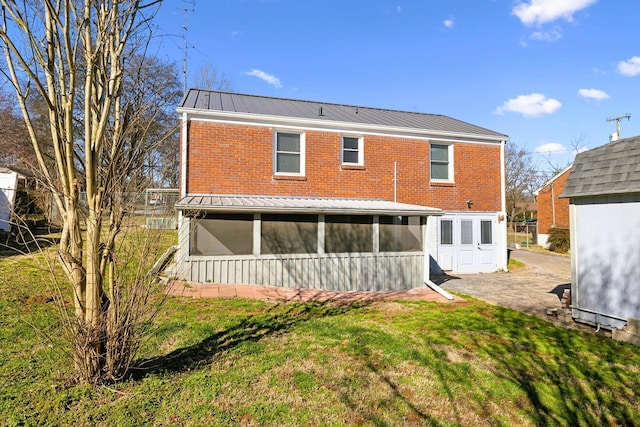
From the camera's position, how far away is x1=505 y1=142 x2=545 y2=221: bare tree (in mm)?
40156

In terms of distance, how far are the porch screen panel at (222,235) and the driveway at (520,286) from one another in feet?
21.4

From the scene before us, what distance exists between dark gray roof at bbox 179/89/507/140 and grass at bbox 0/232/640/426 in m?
7.75

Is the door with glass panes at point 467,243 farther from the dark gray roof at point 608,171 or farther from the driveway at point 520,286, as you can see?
the dark gray roof at point 608,171

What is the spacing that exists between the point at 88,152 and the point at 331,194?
9.43 meters

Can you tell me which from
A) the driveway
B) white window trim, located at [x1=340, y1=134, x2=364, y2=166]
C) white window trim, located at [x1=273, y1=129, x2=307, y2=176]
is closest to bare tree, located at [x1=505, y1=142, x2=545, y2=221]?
the driveway

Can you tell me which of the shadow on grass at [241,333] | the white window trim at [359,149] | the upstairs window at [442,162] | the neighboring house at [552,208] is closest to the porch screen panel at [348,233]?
the shadow on grass at [241,333]

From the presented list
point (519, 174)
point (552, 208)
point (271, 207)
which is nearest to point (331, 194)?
point (271, 207)

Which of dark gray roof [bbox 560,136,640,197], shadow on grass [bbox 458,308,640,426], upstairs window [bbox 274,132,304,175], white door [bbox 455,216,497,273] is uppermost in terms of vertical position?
upstairs window [bbox 274,132,304,175]

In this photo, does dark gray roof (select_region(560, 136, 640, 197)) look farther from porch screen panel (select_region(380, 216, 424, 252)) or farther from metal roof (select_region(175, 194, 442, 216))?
porch screen panel (select_region(380, 216, 424, 252))

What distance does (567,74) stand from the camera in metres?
15.7

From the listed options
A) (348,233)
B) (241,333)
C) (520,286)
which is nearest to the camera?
(241,333)

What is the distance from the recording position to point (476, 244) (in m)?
14.5

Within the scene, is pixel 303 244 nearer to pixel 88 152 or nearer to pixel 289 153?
pixel 289 153

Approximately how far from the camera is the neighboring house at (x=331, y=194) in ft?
30.9
